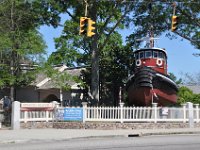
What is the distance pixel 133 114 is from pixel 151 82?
160 inches

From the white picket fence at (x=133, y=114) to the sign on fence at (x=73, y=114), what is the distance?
0.25m

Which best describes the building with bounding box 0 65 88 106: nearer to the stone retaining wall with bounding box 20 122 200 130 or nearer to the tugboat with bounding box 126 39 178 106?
the tugboat with bounding box 126 39 178 106

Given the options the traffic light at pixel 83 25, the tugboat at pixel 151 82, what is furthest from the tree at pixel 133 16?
the traffic light at pixel 83 25

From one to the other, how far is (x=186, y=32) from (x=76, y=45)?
44.0 ft

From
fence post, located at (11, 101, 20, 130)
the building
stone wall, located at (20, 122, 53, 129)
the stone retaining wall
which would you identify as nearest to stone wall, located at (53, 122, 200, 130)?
the stone retaining wall

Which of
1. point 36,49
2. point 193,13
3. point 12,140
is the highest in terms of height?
point 193,13

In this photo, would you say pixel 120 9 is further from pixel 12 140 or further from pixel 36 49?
pixel 12 140

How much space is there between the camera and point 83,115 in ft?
92.9

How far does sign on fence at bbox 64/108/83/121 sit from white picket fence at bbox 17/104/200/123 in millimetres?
247

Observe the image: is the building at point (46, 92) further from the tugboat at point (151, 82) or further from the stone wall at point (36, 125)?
the stone wall at point (36, 125)

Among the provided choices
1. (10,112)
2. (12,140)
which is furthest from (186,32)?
(12,140)

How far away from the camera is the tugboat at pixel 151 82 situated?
102 ft

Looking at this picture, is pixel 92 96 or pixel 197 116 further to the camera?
pixel 92 96

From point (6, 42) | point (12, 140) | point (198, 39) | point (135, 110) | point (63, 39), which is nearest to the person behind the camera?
point (12, 140)
